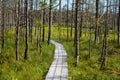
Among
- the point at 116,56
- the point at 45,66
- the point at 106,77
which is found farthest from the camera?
the point at 116,56

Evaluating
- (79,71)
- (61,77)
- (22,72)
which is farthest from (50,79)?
(79,71)

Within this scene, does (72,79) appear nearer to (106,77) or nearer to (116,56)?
(106,77)

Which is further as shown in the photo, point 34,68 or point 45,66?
point 45,66

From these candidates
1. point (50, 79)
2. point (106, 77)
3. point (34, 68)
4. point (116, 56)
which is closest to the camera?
point (50, 79)

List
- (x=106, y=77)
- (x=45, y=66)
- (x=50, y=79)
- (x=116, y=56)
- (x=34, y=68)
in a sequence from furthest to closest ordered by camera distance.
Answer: (x=116, y=56) → (x=45, y=66) → (x=34, y=68) → (x=106, y=77) → (x=50, y=79)

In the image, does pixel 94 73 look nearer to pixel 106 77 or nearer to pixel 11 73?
pixel 106 77

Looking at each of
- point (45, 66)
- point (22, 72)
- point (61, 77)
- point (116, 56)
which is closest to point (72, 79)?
point (61, 77)

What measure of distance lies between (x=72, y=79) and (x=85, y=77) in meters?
1.02

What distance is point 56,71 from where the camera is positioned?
18156mm

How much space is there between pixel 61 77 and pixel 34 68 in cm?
259

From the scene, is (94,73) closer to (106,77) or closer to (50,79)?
(106,77)

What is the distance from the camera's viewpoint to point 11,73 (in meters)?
15.8

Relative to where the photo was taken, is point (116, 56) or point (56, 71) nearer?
point (56, 71)

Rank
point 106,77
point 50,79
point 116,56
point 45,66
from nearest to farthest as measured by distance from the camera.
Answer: point 50,79, point 106,77, point 45,66, point 116,56
